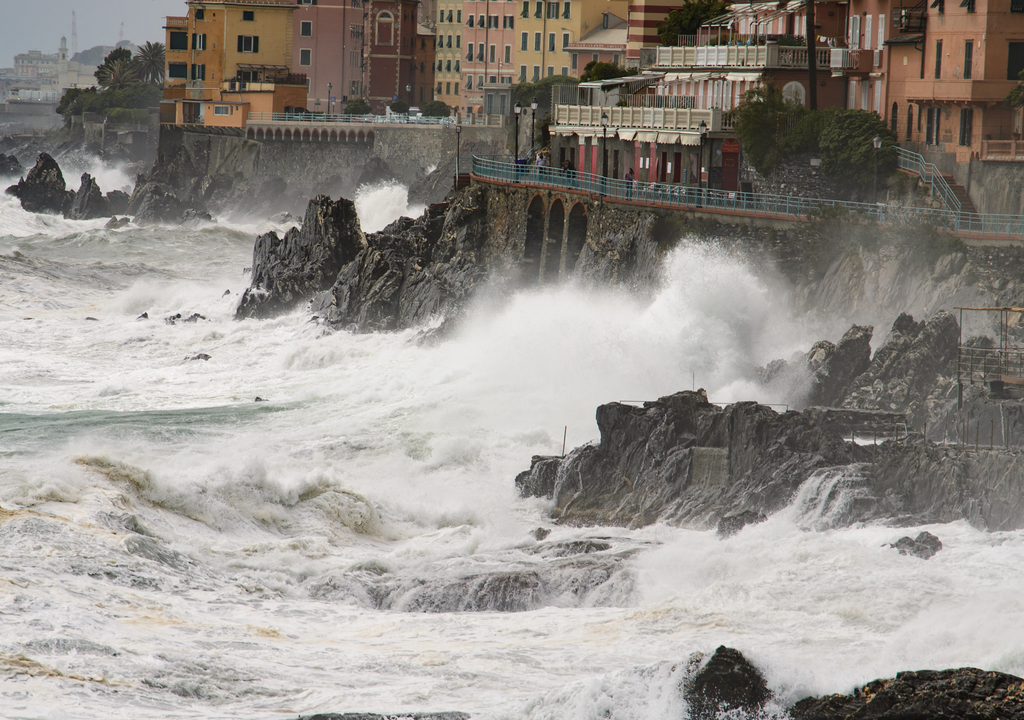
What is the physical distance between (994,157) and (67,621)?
2743cm

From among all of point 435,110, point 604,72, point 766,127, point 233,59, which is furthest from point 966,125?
point 233,59

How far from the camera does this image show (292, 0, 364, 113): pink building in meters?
102

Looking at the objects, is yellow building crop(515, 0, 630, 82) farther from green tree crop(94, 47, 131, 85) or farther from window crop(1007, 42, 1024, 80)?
green tree crop(94, 47, 131, 85)

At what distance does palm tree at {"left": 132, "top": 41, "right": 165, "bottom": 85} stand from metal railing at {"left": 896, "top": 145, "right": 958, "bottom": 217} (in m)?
113

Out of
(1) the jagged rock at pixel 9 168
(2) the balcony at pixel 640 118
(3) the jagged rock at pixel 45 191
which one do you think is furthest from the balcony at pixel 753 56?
(1) the jagged rock at pixel 9 168

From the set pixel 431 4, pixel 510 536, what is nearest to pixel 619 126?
pixel 510 536

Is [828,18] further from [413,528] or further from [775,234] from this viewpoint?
[413,528]

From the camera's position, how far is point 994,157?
3466 cm

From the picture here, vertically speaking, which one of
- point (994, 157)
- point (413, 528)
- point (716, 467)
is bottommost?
point (413, 528)

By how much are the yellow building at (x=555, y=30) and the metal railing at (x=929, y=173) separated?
53201 mm

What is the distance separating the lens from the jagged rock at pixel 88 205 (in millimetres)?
93312

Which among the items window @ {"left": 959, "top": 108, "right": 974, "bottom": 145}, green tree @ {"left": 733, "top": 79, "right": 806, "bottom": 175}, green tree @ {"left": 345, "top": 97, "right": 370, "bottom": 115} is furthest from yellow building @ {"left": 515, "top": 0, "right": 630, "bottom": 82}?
window @ {"left": 959, "top": 108, "right": 974, "bottom": 145}

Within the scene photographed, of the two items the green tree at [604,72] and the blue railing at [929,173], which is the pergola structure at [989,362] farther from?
the green tree at [604,72]

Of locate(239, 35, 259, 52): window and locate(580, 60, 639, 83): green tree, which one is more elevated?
locate(239, 35, 259, 52): window
